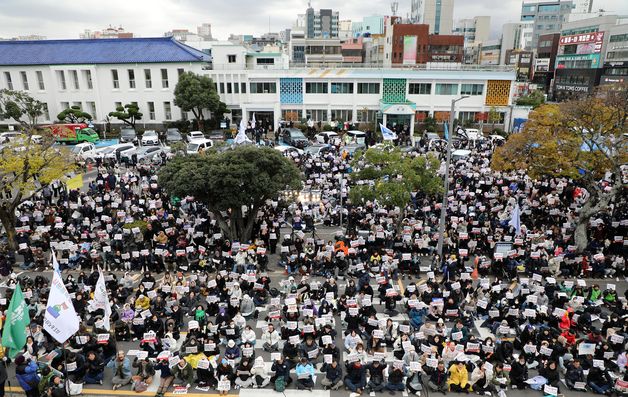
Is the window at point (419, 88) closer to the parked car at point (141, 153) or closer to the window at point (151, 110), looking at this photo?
the parked car at point (141, 153)

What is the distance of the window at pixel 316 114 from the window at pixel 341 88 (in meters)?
2.50

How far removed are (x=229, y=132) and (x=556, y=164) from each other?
34.9 metres

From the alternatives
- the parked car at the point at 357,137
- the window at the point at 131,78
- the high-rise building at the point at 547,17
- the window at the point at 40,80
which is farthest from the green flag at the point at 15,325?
the high-rise building at the point at 547,17

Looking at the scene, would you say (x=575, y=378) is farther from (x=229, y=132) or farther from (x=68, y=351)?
(x=229, y=132)

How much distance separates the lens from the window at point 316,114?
52.1 meters

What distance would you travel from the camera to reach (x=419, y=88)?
5078 centimetres

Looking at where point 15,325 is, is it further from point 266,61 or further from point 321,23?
point 321,23

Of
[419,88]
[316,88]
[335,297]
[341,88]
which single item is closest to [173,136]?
[316,88]

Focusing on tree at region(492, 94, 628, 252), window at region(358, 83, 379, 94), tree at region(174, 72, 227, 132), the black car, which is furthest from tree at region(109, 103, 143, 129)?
tree at region(492, 94, 628, 252)

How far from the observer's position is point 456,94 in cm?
5075

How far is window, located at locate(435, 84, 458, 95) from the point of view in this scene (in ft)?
166

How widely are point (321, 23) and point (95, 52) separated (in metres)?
116

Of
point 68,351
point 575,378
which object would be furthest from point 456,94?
point 68,351

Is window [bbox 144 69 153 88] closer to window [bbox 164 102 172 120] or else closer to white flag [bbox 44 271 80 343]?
window [bbox 164 102 172 120]
